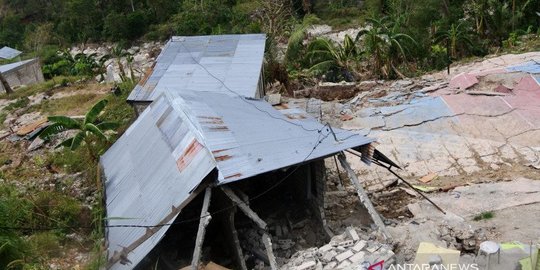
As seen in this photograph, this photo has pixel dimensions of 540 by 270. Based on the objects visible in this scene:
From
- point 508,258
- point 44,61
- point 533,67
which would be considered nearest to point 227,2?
point 44,61

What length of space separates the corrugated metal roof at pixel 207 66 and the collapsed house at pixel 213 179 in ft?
6.60

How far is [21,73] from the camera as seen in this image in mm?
24266

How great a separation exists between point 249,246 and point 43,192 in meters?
5.20

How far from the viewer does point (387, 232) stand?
270 inches

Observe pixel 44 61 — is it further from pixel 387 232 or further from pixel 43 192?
pixel 387 232

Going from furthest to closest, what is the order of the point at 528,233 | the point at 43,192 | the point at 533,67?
the point at 533,67 → the point at 43,192 → the point at 528,233

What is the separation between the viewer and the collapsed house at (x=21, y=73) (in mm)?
23397

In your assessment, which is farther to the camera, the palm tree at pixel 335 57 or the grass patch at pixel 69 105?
the palm tree at pixel 335 57

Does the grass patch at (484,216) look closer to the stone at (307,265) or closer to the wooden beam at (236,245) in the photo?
the stone at (307,265)

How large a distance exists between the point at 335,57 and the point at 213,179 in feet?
40.3

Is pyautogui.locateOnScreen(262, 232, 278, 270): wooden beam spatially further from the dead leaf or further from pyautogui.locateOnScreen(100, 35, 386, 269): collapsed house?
the dead leaf

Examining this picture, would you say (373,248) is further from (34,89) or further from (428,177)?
(34,89)

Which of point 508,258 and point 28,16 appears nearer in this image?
point 508,258

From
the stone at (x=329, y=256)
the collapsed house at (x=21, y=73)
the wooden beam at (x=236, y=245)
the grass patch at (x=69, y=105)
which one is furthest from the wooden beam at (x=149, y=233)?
the collapsed house at (x=21, y=73)
